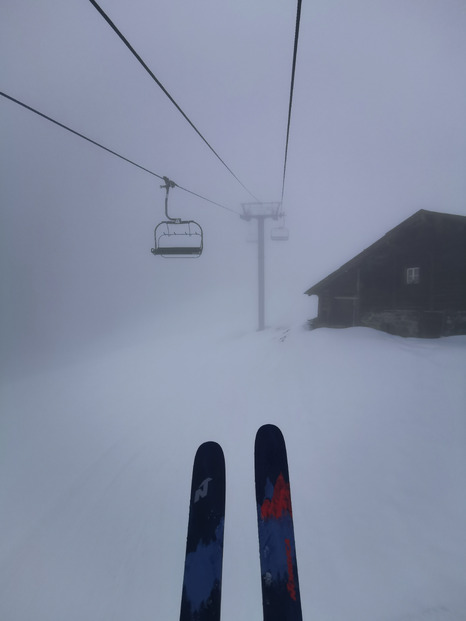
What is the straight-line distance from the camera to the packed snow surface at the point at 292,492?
575 centimetres

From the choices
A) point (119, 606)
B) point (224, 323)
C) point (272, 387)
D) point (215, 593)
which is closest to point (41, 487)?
point (119, 606)

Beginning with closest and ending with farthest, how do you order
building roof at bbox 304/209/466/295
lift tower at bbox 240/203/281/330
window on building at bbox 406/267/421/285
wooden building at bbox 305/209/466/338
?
building roof at bbox 304/209/466/295, wooden building at bbox 305/209/466/338, window on building at bbox 406/267/421/285, lift tower at bbox 240/203/281/330

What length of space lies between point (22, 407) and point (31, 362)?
3350cm

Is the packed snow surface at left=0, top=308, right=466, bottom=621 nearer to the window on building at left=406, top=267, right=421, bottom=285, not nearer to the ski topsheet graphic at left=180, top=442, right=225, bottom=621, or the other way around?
the window on building at left=406, top=267, right=421, bottom=285

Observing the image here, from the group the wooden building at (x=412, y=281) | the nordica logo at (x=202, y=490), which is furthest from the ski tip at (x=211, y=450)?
the wooden building at (x=412, y=281)

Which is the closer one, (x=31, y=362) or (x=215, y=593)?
(x=215, y=593)

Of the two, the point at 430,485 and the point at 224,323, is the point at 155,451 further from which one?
the point at 224,323

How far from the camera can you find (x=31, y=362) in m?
52.0

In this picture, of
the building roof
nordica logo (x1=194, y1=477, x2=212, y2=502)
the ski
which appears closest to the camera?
the ski

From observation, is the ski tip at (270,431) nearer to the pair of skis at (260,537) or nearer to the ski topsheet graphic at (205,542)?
the pair of skis at (260,537)

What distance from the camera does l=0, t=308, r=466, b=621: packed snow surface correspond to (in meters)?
5.75

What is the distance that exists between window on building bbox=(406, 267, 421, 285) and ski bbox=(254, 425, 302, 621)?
13.6 metres

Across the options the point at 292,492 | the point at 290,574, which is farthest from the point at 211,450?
the point at 292,492

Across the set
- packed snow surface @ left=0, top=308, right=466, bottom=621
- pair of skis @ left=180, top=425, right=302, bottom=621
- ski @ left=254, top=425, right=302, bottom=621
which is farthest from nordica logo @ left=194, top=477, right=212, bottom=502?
packed snow surface @ left=0, top=308, right=466, bottom=621
